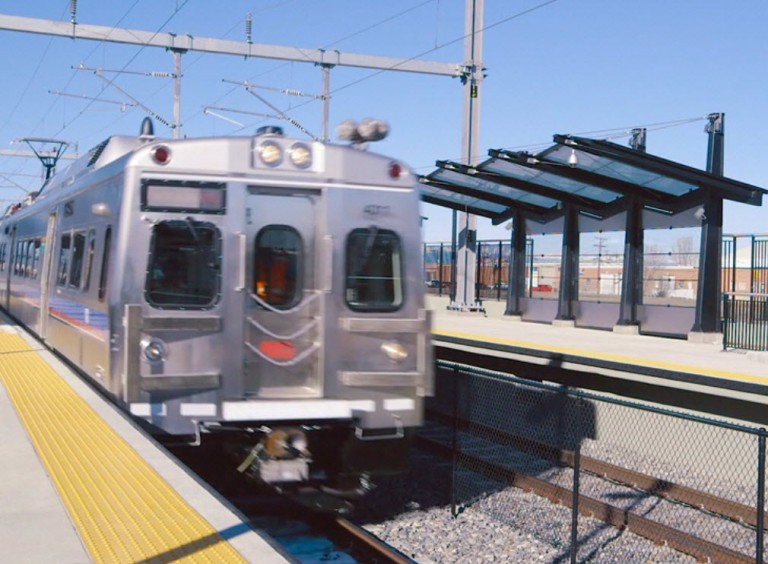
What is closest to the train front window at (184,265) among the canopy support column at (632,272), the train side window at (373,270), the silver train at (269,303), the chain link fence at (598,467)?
the silver train at (269,303)

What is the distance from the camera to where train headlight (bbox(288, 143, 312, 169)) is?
→ 303 inches

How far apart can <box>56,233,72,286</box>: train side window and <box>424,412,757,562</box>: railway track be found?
4.76 metres

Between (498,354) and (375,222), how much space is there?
639 cm

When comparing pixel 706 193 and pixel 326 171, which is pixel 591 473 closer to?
pixel 326 171

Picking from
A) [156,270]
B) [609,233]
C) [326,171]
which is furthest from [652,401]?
[609,233]

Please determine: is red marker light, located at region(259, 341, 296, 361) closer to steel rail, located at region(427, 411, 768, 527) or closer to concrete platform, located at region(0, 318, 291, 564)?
concrete platform, located at region(0, 318, 291, 564)

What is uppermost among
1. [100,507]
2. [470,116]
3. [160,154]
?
[470,116]

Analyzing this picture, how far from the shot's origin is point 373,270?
7.98 metres

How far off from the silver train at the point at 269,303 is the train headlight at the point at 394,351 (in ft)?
0.04

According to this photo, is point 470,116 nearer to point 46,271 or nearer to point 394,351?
point 46,271

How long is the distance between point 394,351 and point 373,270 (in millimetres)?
743

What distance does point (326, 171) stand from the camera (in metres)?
7.76

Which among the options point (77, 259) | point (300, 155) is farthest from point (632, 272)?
point (300, 155)

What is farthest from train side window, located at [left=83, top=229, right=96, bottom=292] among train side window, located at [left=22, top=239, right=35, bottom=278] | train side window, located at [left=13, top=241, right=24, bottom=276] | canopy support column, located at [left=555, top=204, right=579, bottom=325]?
canopy support column, located at [left=555, top=204, right=579, bottom=325]
